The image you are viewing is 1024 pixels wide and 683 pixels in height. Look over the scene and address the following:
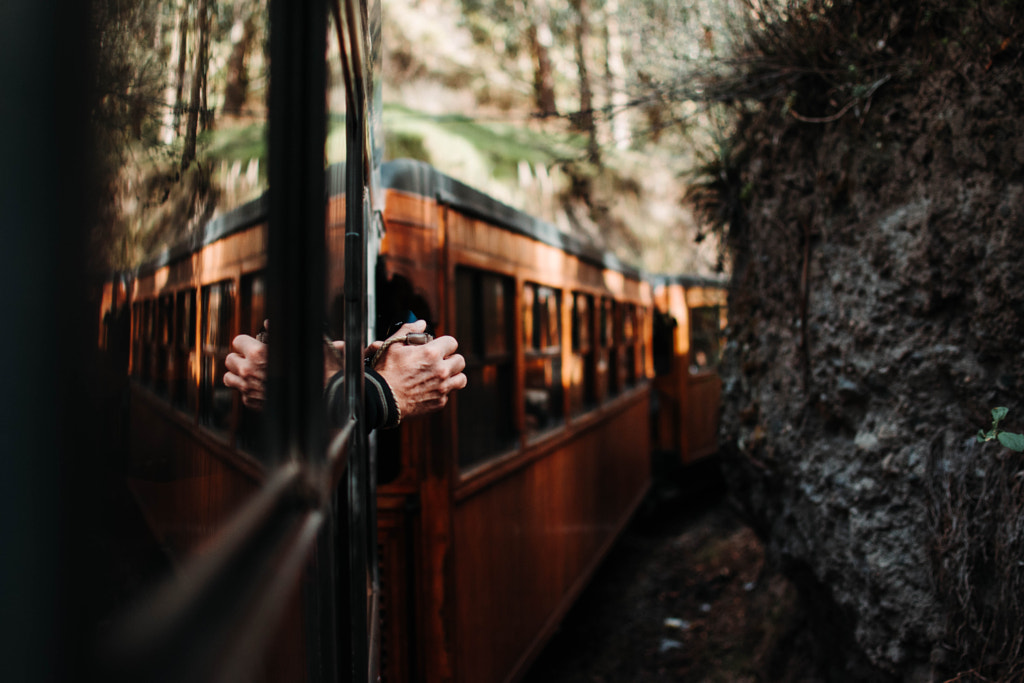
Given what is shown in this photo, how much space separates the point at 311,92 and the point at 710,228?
4.09 metres

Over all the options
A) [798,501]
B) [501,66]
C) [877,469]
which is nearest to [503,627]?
[798,501]

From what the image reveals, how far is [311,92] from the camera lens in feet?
2.31

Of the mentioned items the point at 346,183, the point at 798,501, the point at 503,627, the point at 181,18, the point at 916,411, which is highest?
the point at 346,183

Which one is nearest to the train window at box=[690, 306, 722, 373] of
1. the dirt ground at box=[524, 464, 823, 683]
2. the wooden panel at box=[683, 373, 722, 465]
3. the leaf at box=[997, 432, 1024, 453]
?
the wooden panel at box=[683, 373, 722, 465]

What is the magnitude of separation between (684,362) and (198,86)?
9.10 metres

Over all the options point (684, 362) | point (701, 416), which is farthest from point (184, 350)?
point (701, 416)

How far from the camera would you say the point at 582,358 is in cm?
546

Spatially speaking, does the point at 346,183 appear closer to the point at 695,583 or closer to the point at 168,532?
the point at 168,532

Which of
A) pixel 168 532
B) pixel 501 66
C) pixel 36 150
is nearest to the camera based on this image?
pixel 36 150

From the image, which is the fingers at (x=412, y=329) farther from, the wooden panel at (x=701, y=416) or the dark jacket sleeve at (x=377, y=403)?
the wooden panel at (x=701, y=416)

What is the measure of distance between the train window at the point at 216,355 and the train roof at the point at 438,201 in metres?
0.04

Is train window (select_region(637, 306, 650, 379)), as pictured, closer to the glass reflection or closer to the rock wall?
the rock wall

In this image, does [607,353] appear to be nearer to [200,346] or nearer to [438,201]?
[438,201]

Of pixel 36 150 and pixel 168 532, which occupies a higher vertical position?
pixel 36 150
